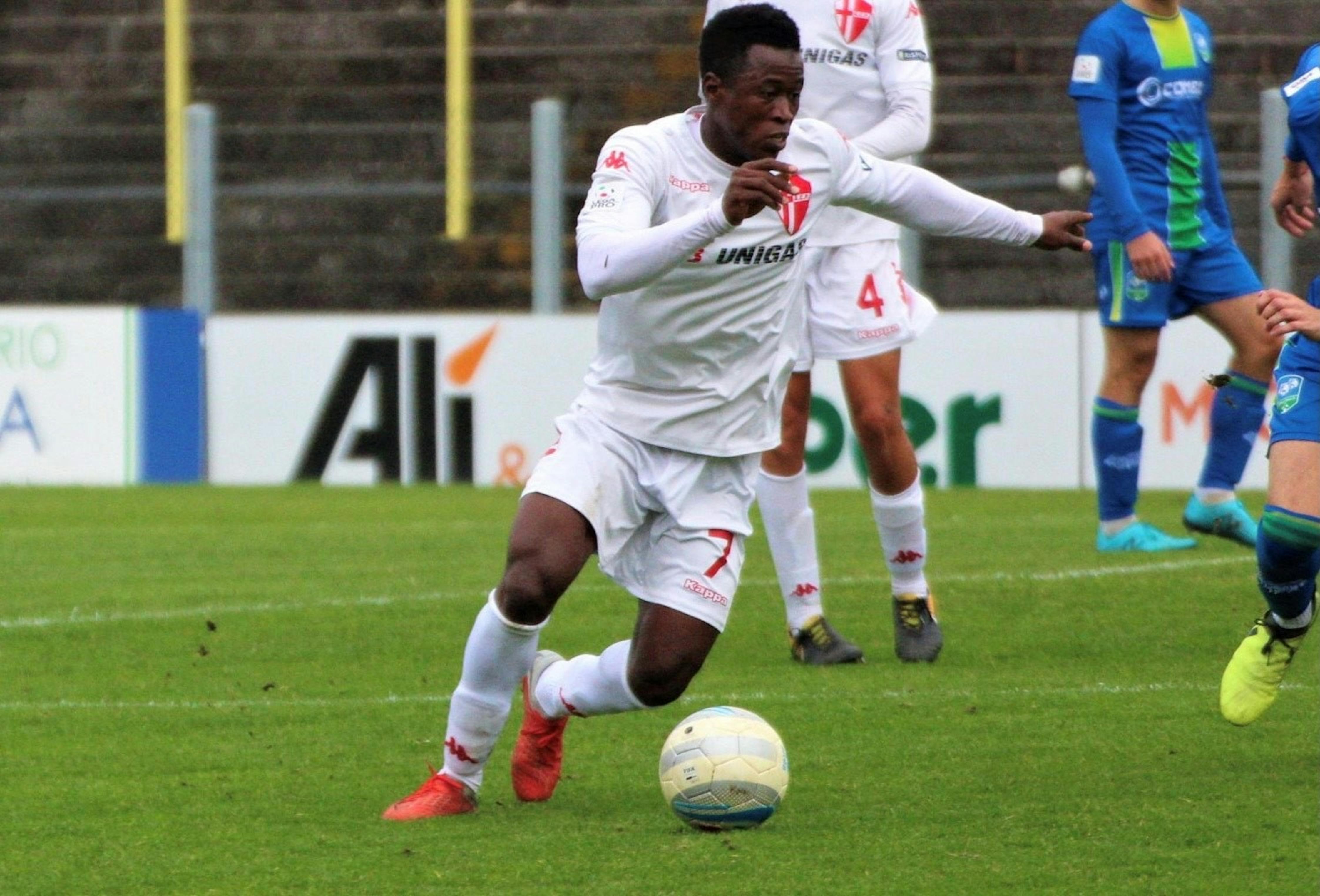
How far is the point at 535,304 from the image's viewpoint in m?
13.6

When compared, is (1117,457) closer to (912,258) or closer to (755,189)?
(912,258)

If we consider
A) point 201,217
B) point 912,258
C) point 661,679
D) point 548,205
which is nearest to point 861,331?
point 661,679

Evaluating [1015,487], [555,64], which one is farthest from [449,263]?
[1015,487]

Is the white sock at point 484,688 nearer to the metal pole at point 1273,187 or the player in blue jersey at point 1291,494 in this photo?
the player in blue jersey at point 1291,494

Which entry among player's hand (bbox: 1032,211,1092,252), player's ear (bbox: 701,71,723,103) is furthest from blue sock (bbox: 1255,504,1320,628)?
player's ear (bbox: 701,71,723,103)

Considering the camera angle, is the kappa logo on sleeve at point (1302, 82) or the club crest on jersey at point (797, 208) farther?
the kappa logo on sleeve at point (1302, 82)

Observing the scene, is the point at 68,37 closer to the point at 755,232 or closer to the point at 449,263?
the point at 449,263

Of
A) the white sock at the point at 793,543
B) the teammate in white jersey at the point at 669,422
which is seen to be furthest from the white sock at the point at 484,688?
the white sock at the point at 793,543

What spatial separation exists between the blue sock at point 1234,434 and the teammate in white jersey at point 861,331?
89.7 inches

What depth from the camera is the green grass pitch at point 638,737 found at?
4.44 m

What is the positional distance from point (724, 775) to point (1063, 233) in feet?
4.89

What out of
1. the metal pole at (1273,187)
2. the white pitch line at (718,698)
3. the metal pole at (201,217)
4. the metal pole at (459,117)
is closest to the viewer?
the white pitch line at (718,698)

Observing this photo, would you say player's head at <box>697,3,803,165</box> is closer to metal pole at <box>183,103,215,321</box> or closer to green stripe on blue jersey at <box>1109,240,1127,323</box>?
green stripe on blue jersey at <box>1109,240,1127,323</box>

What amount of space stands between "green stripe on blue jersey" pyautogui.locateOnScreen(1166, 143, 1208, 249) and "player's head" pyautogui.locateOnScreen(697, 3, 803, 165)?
13.6 ft
